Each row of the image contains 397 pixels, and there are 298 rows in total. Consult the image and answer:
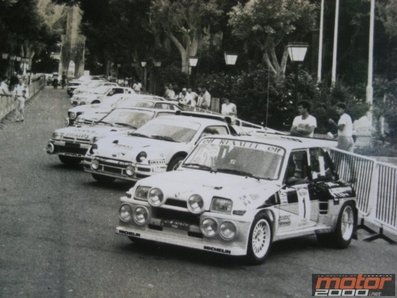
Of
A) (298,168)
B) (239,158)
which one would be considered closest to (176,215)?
(239,158)

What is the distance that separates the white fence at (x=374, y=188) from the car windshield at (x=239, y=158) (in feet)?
8.93

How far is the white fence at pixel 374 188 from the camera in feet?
38.6

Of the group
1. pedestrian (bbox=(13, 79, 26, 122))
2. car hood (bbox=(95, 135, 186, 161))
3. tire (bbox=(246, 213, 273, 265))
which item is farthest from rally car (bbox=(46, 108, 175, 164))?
pedestrian (bbox=(13, 79, 26, 122))

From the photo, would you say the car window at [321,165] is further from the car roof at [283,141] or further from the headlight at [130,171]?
the headlight at [130,171]

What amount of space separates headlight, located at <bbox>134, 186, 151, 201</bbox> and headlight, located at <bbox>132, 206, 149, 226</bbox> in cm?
15

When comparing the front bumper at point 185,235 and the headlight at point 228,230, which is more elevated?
the headlight at point 228,230

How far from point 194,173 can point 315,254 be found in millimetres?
1962

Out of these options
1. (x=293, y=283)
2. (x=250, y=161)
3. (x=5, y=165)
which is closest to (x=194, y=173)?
(x=250, y=161)

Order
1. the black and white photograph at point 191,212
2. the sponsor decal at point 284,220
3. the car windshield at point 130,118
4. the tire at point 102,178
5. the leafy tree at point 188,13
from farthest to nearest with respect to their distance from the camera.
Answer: the leafy tree at point 188,13
the car windshield at point 130,118
the tire at point 102,178
the sponsor decal at point 284,220
the black and white photograph at point 191,212

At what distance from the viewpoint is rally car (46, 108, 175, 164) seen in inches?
639

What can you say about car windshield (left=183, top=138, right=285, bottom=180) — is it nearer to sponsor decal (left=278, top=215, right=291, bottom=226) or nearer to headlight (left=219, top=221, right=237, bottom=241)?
sponsor decal (left=278, top=215, right=291, bottom=226)

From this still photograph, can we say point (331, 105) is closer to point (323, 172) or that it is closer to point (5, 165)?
point (5, 165)

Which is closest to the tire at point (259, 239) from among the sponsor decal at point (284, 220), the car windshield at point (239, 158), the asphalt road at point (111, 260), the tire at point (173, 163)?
the asphalt road at point (111, 260)

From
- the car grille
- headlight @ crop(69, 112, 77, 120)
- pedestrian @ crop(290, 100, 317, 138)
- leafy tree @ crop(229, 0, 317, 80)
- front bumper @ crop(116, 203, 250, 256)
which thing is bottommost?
front bumper @ crop(116, 203, 250, 256)
